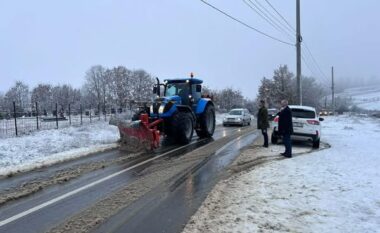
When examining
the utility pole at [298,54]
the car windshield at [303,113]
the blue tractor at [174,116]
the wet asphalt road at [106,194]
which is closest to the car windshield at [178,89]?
the blue tractor at [174,116]

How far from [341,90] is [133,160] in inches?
7183

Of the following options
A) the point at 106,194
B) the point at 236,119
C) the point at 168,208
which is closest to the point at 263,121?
the point at 106,194

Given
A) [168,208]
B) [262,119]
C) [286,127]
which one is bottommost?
[168,208]

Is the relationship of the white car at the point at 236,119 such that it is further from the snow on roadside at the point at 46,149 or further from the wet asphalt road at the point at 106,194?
the wet asphalt road at the point at 106,194

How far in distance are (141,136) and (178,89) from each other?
14.1ft

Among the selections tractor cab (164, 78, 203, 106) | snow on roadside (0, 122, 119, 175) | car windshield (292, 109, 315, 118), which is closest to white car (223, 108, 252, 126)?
tractor cab (164, 78, 203, 106)

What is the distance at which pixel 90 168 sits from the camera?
11.0m

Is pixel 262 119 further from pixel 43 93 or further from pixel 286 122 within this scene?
pixel 43 93

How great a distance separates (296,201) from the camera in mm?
7059

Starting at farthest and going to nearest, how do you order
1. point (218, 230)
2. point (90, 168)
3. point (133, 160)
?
1. point (133, 160)
2. point (90, 168)
3. point (218, 230)

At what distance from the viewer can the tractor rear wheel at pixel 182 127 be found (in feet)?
53.9

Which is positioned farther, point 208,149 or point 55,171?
point 208,149

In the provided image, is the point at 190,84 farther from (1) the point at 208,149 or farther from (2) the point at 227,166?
(2) the point at 227,166

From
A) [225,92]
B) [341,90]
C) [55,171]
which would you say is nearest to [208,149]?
[55,171]
